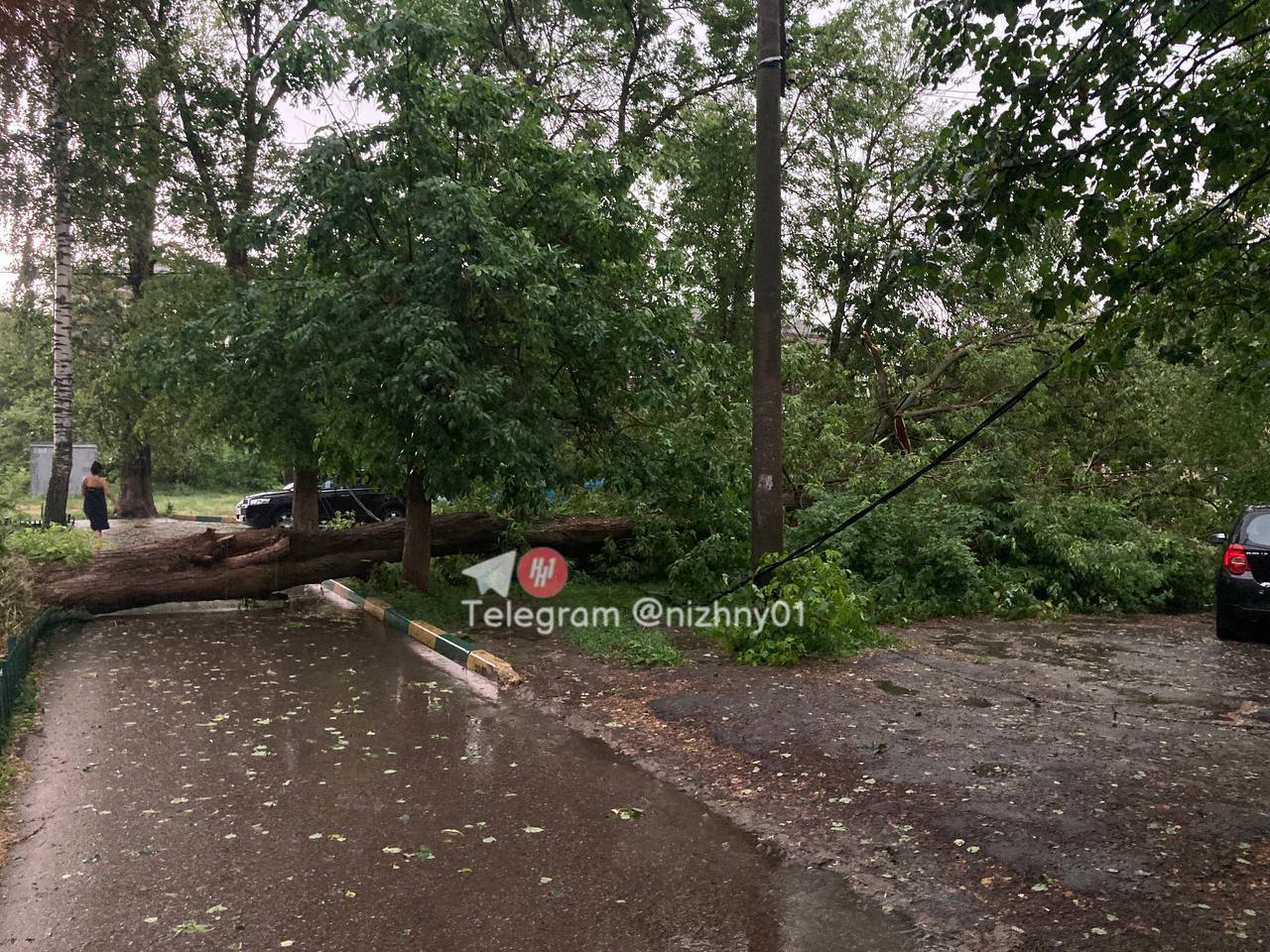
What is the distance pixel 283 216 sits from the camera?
436 inches

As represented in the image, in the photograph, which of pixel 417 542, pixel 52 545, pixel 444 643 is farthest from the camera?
pixel 417 542

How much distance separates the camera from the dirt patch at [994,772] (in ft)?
13.2

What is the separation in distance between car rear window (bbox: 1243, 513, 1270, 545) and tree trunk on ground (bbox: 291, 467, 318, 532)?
532 inches

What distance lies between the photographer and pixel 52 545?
37.6 feet

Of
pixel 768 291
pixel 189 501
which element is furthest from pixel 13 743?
pixel 189 501

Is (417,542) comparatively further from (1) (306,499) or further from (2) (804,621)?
(2) (804,621)

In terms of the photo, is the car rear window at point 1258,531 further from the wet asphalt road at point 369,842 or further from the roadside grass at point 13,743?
the roadside grass at point 13,743

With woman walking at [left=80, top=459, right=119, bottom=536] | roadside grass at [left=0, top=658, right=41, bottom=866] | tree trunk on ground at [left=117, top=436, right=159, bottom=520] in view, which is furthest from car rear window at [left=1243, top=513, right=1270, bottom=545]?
tree trunk on ground at [left=117, top=436, right=159, bottom=520]

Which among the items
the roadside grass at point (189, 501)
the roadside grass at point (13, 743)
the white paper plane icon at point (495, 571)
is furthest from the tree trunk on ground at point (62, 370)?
the roadside grass at point (189, 501)

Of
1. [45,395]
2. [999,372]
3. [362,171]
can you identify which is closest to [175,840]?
[362,171]

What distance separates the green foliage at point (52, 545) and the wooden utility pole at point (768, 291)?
A: 8155 mm

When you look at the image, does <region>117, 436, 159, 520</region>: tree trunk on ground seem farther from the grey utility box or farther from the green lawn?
the green lawn

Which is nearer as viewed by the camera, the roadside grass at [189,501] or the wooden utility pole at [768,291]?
the wooden utility pole at [768,291]

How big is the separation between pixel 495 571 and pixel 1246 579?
31.2 feet
